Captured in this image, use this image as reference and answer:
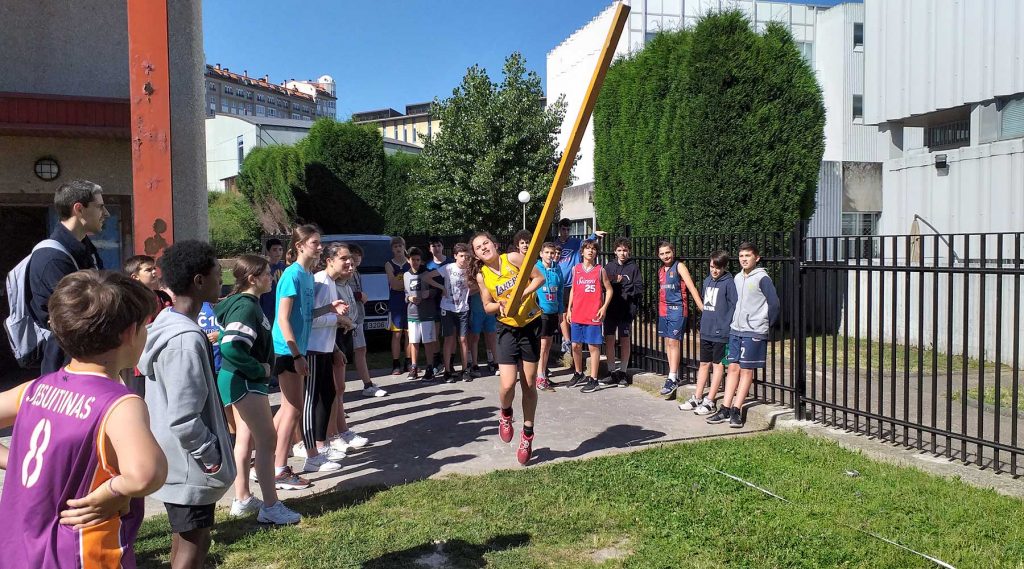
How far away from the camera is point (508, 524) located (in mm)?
4621

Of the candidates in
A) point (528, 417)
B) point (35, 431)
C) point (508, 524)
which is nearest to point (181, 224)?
point (528, 417)

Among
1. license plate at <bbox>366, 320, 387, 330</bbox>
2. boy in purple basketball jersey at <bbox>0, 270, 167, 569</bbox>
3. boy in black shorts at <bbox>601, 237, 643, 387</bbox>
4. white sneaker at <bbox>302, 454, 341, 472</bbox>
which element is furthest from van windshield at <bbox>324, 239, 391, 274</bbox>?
boy in purple basketball jersey at <bbox>0, 270, 167, 569</bbox>

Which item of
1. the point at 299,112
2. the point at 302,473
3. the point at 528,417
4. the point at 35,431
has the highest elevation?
the point at 299,112

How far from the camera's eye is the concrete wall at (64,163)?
9812mm

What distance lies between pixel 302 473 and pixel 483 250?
2.42 metres

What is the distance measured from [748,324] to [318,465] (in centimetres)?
428

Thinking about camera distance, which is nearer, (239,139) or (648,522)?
(648,522)

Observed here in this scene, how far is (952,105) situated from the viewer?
13.8 metres

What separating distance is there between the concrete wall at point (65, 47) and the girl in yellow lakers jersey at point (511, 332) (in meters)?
7.39

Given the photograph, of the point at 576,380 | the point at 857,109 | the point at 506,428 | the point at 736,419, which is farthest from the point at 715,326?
the point at 857,109

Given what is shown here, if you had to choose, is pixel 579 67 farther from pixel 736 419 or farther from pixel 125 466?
pixel 125 466

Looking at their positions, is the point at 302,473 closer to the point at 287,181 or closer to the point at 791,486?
the point at 791,486

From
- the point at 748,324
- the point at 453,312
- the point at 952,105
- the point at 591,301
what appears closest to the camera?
the point at 748,324

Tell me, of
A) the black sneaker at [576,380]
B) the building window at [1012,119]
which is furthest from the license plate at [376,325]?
the building window at [1012,119]
